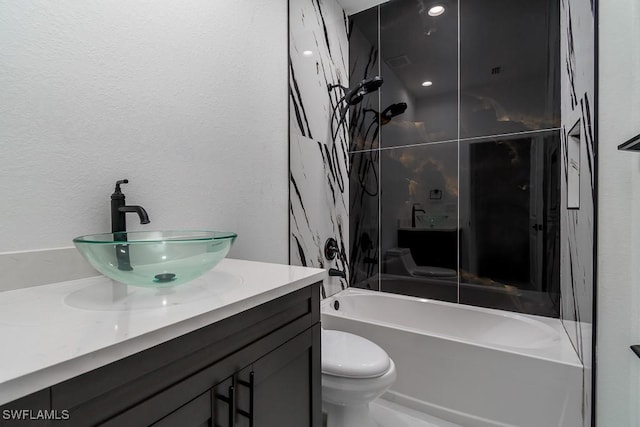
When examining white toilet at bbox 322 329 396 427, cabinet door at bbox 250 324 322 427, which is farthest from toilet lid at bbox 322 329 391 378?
cabinet door at bbox 250 324 322 427

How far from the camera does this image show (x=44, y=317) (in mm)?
623

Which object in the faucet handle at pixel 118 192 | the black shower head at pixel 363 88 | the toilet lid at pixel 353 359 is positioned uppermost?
the black shower head at pixel 363 88

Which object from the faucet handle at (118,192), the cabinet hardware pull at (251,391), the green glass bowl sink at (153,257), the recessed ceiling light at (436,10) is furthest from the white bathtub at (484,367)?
the recessed ceiling light at (436,10)

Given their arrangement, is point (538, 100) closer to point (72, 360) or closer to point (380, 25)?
point (380, 25)

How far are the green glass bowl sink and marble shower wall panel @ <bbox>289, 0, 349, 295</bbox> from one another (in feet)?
3.57

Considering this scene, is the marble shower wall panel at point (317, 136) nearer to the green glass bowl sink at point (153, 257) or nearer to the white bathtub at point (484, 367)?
the white bathtub at point (484, 367)

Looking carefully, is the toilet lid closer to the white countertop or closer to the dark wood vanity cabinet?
the dark wood vanity cabinet

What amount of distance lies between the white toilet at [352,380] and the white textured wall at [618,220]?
0.77 metres

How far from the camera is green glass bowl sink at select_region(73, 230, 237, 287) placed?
72 cm

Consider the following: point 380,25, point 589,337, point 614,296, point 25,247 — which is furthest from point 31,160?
point 380,25

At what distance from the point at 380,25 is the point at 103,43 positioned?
7.34ft

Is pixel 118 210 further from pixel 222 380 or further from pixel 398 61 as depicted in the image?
pixel 398 61

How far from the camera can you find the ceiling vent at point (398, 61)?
2.44m

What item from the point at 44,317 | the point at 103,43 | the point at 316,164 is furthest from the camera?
the point at 316,164
